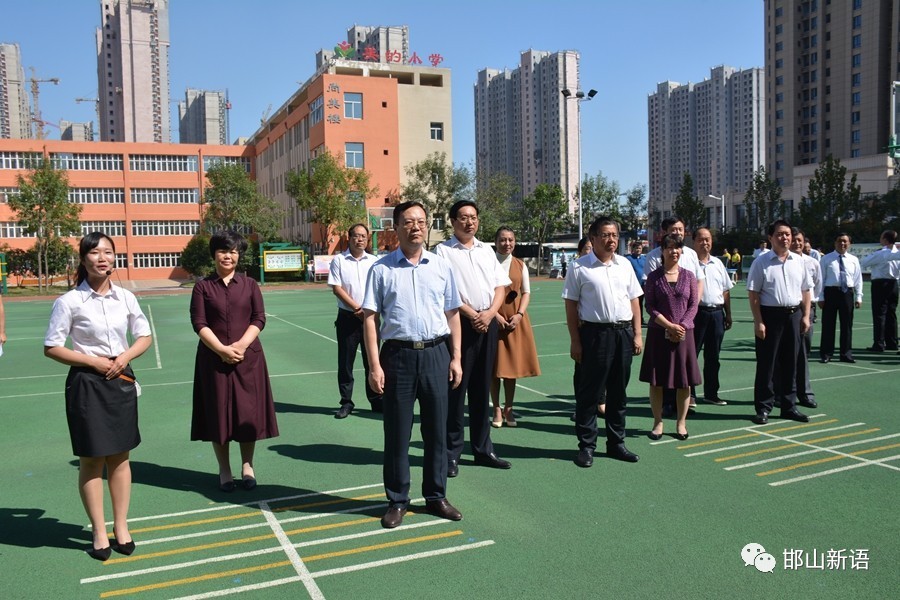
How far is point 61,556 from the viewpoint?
13.4 feet

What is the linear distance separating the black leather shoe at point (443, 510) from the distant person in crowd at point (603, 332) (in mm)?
1411

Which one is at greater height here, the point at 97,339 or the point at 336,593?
the point at 97,339

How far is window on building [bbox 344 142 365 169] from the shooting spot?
169 ft

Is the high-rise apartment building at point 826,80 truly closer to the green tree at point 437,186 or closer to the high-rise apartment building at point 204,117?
the green tree at point 437,186

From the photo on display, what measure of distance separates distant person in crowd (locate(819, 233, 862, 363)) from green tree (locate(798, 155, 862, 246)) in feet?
125

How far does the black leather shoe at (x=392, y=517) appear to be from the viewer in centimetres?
444

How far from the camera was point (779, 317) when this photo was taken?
7.01m

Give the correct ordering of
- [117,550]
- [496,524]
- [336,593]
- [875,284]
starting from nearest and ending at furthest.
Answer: [336,593] < [117,550] < [496,524] < [875,284]

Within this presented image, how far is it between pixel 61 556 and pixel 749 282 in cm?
596

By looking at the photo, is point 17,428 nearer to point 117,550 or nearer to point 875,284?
point 117,550

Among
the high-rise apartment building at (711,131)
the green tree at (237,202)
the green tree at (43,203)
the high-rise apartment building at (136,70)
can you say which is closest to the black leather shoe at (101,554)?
the green tree at (43,203)

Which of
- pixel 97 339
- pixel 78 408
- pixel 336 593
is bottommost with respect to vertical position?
pixel 336 593

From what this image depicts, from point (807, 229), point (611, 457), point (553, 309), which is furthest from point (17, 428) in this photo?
point (807, 229)

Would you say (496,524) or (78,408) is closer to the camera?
(78,408)
